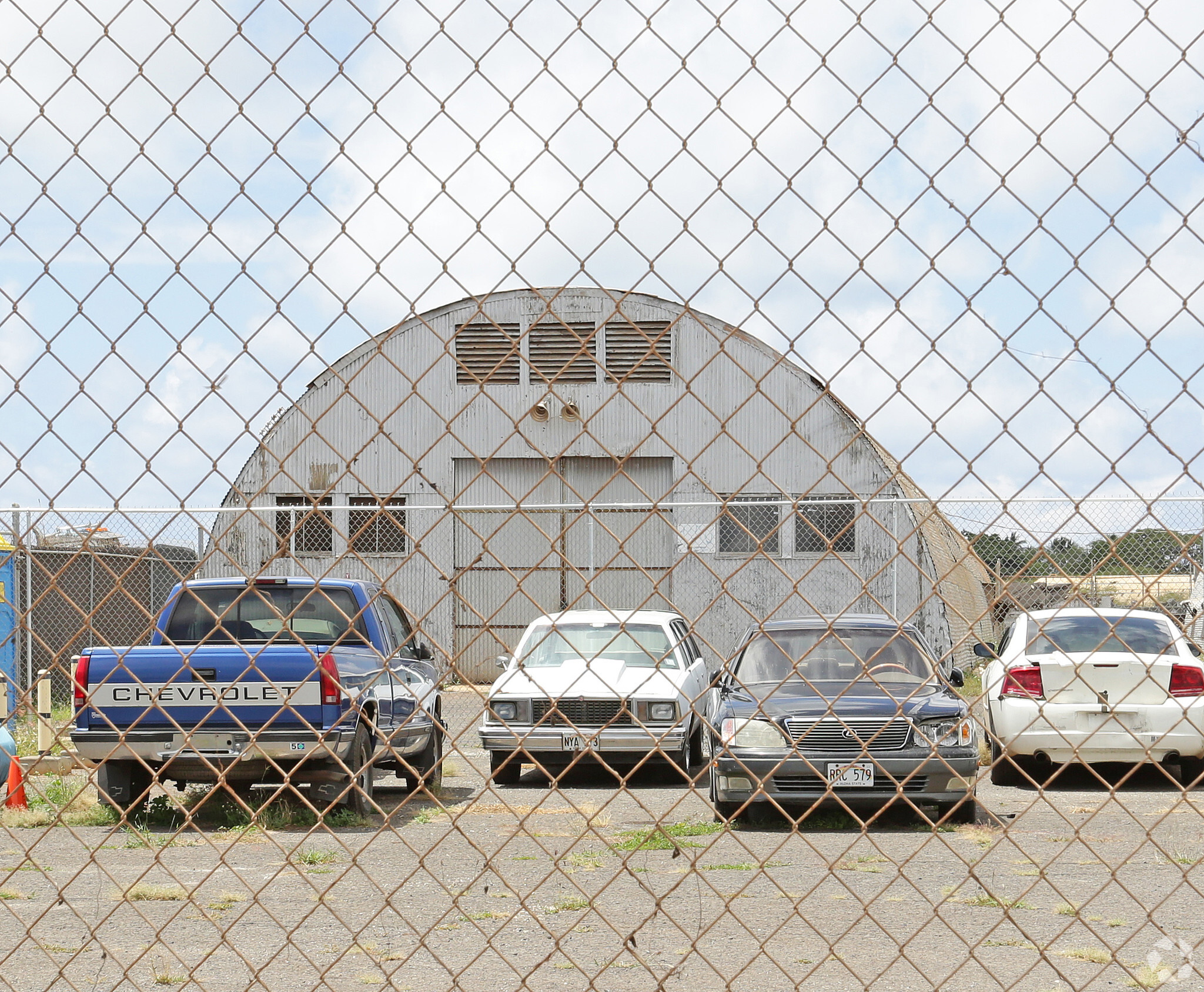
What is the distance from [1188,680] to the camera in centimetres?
1089

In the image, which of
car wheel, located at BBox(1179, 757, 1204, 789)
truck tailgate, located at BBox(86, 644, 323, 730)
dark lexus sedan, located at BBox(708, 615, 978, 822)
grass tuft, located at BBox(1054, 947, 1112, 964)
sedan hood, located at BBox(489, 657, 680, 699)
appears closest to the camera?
grass tuft, located at BBox(1054, 947, 1112, 964)

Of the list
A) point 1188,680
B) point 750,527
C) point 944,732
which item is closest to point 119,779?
point 944,732

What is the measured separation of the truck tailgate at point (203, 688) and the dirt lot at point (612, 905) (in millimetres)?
873

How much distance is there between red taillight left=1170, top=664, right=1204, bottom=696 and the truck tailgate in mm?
7297

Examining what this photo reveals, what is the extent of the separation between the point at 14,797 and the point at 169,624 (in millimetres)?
1754

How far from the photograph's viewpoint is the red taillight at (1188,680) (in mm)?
10797

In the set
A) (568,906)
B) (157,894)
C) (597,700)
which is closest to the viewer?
(568,906)

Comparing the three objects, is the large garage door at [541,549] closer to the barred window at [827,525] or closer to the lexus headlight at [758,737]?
the barred window at [827,525]

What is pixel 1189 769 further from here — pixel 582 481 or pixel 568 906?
pixel 582 481

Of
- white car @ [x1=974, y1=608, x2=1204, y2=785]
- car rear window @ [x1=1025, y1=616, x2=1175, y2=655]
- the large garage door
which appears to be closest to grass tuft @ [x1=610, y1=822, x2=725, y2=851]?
white car @ [x1=974, y1=608, x2=1204, y2=785]

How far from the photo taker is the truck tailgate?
8.02 m

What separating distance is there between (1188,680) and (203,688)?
8252 mm

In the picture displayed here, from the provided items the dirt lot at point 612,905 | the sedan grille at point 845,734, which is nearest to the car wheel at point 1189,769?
the dirt lot at point 612,905

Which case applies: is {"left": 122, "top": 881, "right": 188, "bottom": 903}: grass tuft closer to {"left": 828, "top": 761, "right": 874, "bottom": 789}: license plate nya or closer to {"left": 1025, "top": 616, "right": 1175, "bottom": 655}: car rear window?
{"left": 828, "top": 761, "right": 874, "bottom": 789}: license plate nya
